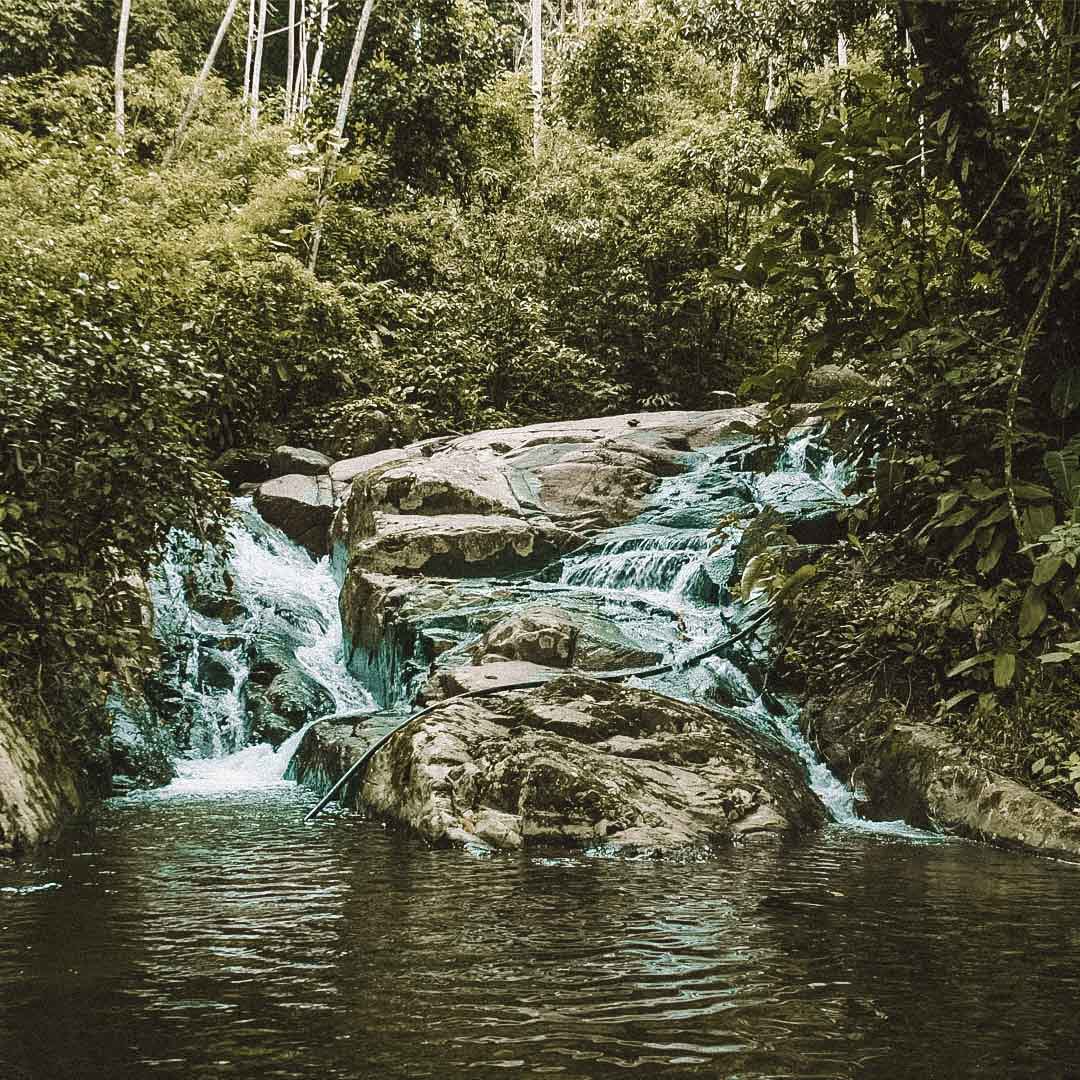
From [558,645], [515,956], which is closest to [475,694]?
[558,645]

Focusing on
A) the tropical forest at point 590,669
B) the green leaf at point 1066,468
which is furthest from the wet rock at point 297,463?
the green leaf at point 1066,468

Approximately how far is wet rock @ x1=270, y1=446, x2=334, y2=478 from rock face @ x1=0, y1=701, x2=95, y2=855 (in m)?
8.58

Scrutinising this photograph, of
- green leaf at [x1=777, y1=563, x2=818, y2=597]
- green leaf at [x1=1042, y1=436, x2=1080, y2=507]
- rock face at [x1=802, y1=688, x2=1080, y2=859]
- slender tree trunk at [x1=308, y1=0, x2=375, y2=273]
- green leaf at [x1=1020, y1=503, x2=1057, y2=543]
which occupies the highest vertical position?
slender tree trunk at [x1=308, y1=0, x2=375, y2=273]

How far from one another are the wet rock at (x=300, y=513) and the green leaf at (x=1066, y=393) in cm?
991

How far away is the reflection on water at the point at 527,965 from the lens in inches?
98.0

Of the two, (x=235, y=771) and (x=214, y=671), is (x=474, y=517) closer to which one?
(x=214, y=671)

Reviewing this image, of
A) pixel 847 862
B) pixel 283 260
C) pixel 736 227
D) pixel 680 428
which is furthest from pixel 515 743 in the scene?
pixel 736 227

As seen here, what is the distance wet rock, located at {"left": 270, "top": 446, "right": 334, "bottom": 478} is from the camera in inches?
596

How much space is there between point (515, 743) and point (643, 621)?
378 cm

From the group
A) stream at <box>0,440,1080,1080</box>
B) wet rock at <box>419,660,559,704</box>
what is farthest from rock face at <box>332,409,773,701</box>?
stream at <box>0,440,1080,1080</box>

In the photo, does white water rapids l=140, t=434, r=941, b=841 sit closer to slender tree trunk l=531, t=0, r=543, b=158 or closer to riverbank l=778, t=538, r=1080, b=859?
riverbank l=778, t=538, r=1080, b=859

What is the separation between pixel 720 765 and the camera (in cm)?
655

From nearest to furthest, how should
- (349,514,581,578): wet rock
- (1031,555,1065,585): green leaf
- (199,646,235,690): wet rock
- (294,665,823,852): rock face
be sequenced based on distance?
(1031,555,1065,585): green leaf
(294,665,823,852): rock face
(199,646,235,690): wet rock
(349,514,581,578): wet rock

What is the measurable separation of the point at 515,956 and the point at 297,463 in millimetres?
12597
